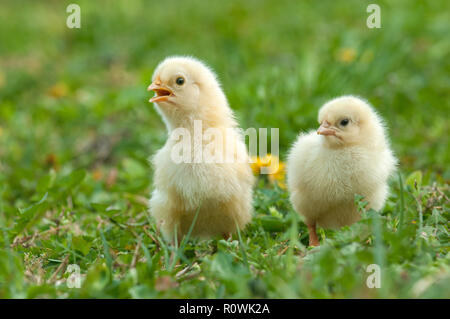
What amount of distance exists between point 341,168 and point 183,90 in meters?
1.03

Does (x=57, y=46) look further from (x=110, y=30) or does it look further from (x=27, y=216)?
(x=27, y=216)

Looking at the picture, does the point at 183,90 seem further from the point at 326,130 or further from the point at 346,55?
the point at 346,55

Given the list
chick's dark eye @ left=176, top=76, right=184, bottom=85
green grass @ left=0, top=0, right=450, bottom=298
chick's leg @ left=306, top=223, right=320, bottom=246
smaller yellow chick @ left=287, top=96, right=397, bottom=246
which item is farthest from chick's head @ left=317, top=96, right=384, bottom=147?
chick's dark eye @ left=176, top=76, right=184, bottom=85

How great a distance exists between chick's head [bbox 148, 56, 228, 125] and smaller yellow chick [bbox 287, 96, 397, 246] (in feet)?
2.18

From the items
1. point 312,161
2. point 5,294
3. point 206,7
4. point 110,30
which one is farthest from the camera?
point 206,7

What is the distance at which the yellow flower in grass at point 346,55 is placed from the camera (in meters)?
6.17

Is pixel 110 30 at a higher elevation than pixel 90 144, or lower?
higher

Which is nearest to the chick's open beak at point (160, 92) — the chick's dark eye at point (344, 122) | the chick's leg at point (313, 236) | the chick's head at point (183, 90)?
the chick's head at point (183, 90)

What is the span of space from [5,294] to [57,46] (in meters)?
7.29

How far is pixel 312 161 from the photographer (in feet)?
10.9

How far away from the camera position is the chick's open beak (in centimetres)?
329

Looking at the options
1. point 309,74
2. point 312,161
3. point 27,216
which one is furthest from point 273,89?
point 27,216
